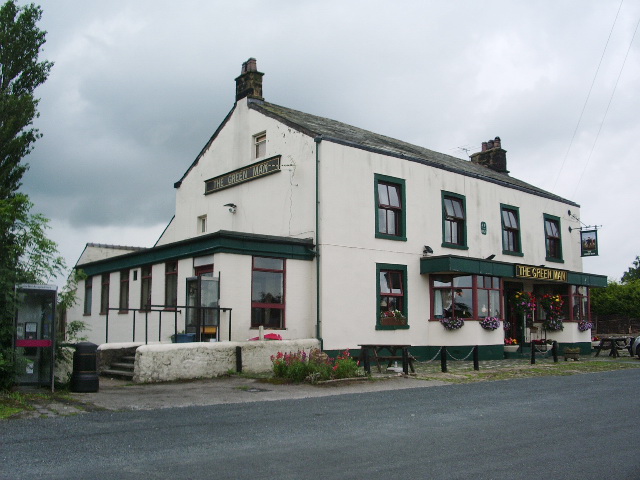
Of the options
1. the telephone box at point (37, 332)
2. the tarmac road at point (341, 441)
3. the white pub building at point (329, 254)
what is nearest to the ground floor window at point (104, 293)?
the white pub building at point (329, 254)

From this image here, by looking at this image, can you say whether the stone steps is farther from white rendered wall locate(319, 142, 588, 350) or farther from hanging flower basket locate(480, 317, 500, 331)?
hanging flower basket locate(480, 317, 500, 331)

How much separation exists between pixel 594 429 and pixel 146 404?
7.30 meters

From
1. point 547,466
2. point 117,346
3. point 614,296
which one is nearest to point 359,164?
point 117,346

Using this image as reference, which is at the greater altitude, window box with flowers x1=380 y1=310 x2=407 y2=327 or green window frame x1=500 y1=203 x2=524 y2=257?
green window frame x1=500 y1=203 x2=524 y2=257

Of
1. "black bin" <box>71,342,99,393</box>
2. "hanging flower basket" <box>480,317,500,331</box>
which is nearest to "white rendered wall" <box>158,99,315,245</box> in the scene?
"hanging flower basket" <box>480,317,500,331</box>

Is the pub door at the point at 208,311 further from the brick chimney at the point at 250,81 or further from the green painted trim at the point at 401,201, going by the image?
the brick chimney at the point at 250,81

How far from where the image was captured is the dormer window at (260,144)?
2297cm

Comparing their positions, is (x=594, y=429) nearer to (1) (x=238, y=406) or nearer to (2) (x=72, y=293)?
(1) (x=238, y=406)

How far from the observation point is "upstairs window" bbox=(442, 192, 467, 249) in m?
23.8

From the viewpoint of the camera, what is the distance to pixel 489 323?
22.8 meters

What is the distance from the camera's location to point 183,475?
20.7 ft

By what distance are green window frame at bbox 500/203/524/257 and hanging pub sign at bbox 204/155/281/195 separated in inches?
397

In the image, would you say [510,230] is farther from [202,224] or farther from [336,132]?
[202,224]

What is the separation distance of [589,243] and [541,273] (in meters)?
5.46
